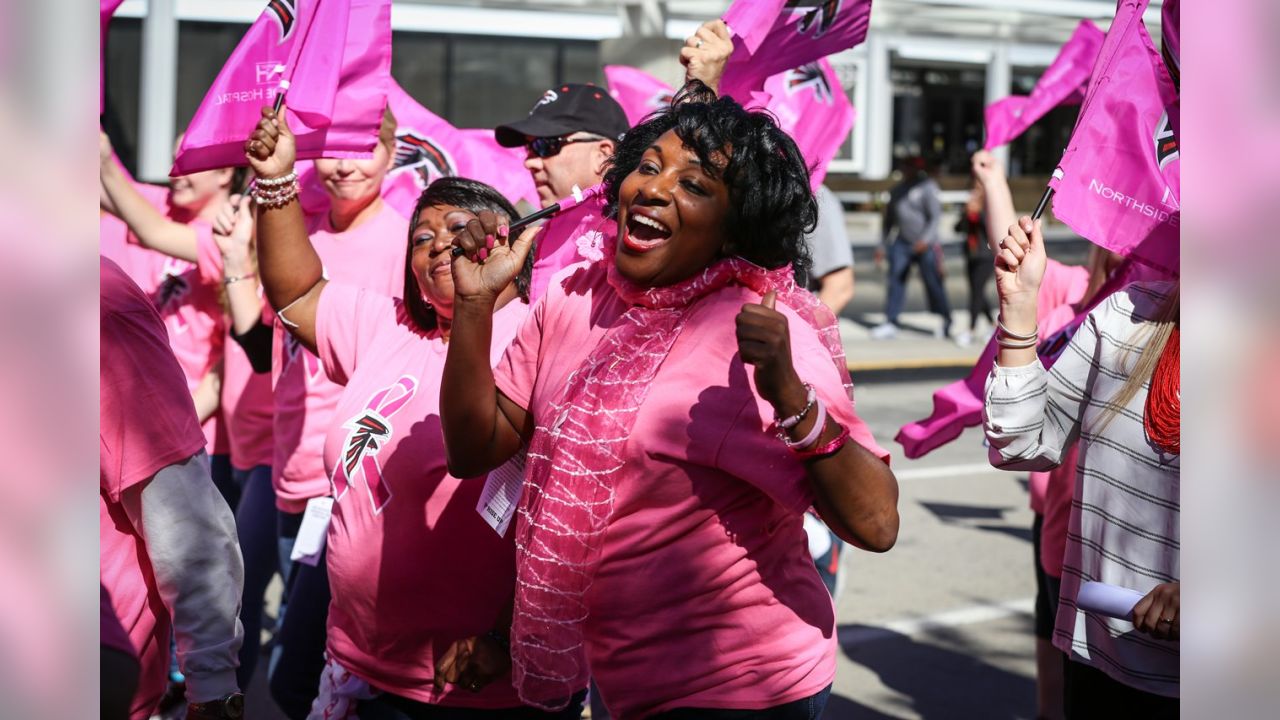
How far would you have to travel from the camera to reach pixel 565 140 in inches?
174

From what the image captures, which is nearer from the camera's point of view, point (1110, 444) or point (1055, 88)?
point (1110, 444)

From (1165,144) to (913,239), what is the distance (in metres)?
13.0

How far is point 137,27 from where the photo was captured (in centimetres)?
1603

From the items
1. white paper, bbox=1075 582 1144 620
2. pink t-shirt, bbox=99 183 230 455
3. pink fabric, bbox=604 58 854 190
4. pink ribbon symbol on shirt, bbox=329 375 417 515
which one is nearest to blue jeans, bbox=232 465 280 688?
pink t-shirt, bbox=99 183 230 455

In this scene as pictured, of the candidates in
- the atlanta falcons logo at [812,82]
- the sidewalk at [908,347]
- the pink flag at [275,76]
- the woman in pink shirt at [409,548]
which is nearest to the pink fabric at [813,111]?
the atlanta falcons logo at [812,82]

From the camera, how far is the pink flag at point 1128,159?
3182 millimetres

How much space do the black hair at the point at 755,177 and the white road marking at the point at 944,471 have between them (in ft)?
22.1

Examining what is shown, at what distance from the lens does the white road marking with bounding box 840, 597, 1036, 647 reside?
6.21 metres

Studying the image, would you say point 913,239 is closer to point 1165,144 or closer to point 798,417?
point 1165,144

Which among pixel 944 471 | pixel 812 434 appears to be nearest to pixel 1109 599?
pixel 812 434

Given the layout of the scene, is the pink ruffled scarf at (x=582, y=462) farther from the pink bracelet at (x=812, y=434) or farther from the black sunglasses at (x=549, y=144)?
the black sunglasses at (x=549, y=144)

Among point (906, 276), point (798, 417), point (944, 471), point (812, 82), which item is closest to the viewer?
point (798, 417)

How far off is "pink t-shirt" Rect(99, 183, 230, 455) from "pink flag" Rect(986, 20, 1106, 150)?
2.94 meters
